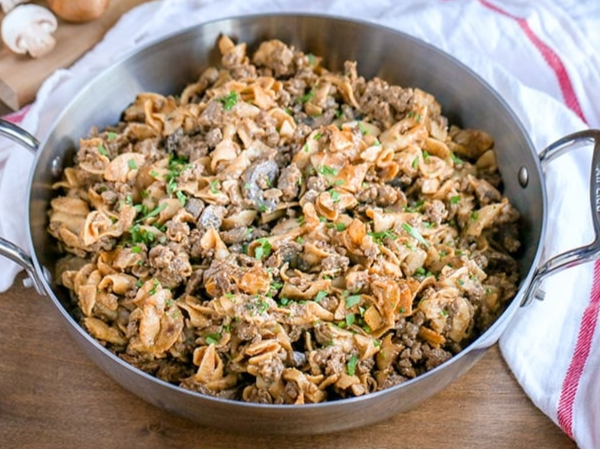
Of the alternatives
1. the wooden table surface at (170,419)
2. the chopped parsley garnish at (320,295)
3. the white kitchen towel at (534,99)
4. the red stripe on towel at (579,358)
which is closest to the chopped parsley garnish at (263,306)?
the chopped parsley garnish at (320,295)

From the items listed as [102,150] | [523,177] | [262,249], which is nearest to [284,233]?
[262,249]

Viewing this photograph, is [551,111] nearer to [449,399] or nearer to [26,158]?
[449,399]

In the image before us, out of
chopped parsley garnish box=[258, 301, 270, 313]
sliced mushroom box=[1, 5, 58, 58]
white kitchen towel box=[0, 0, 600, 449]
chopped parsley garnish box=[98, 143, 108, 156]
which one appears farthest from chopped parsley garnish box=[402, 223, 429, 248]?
sliced mushroom box=[1, 5, 58, 58]

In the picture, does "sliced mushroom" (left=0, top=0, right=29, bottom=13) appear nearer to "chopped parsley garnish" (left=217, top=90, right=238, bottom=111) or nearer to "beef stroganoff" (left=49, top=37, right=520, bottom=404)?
"beef stroganoff" (left=49, top=37, right=520, bottom=404)

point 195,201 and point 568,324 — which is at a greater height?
point 195,201

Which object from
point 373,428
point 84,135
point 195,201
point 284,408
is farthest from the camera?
point 84,135

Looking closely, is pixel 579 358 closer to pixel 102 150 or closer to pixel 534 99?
pixel 534 99

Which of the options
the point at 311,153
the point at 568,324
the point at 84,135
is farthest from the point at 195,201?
the point at 568,324
